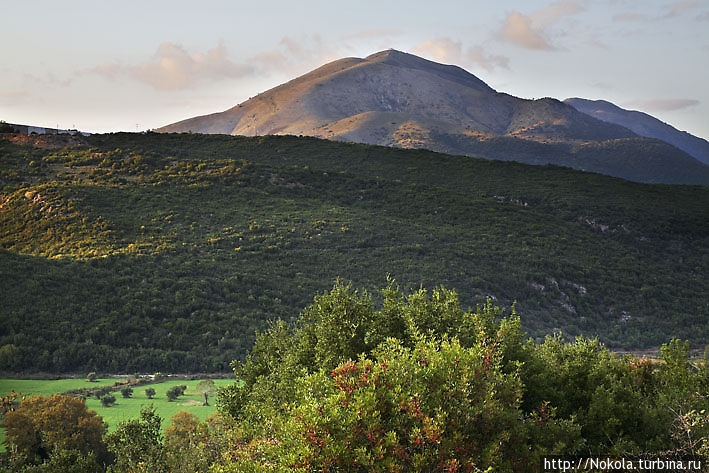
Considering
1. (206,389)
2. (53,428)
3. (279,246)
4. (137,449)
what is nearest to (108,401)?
(206,389)

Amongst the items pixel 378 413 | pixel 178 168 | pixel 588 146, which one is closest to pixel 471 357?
pixel 378 413

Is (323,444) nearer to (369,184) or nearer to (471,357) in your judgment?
(471,357)

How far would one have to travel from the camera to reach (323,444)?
6551 millimetres

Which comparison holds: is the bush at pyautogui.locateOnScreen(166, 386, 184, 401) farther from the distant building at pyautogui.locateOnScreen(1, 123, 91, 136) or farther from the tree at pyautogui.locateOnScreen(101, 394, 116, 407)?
the distant building at pyautogui.locateOnScreen(1, 123, 91, 136)

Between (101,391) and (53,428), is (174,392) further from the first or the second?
(53,428)

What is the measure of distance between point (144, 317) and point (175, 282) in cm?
474

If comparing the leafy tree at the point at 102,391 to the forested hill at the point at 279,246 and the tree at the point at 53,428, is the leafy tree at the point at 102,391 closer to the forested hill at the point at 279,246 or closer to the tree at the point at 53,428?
the forested hill at the point at 279,246

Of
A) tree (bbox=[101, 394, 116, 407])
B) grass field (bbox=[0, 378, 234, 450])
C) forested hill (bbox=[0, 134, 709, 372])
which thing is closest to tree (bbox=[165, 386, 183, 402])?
grass field (bbox=[0, 378, 234, 450])

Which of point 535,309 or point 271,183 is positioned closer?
point 535,309

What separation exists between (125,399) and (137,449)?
399 inches

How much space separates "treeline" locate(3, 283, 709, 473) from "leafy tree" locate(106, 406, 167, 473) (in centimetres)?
4

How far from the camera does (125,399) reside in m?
21.7

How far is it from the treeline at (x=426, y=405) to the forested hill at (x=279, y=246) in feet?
54.8

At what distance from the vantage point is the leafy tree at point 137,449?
11.7 meters
